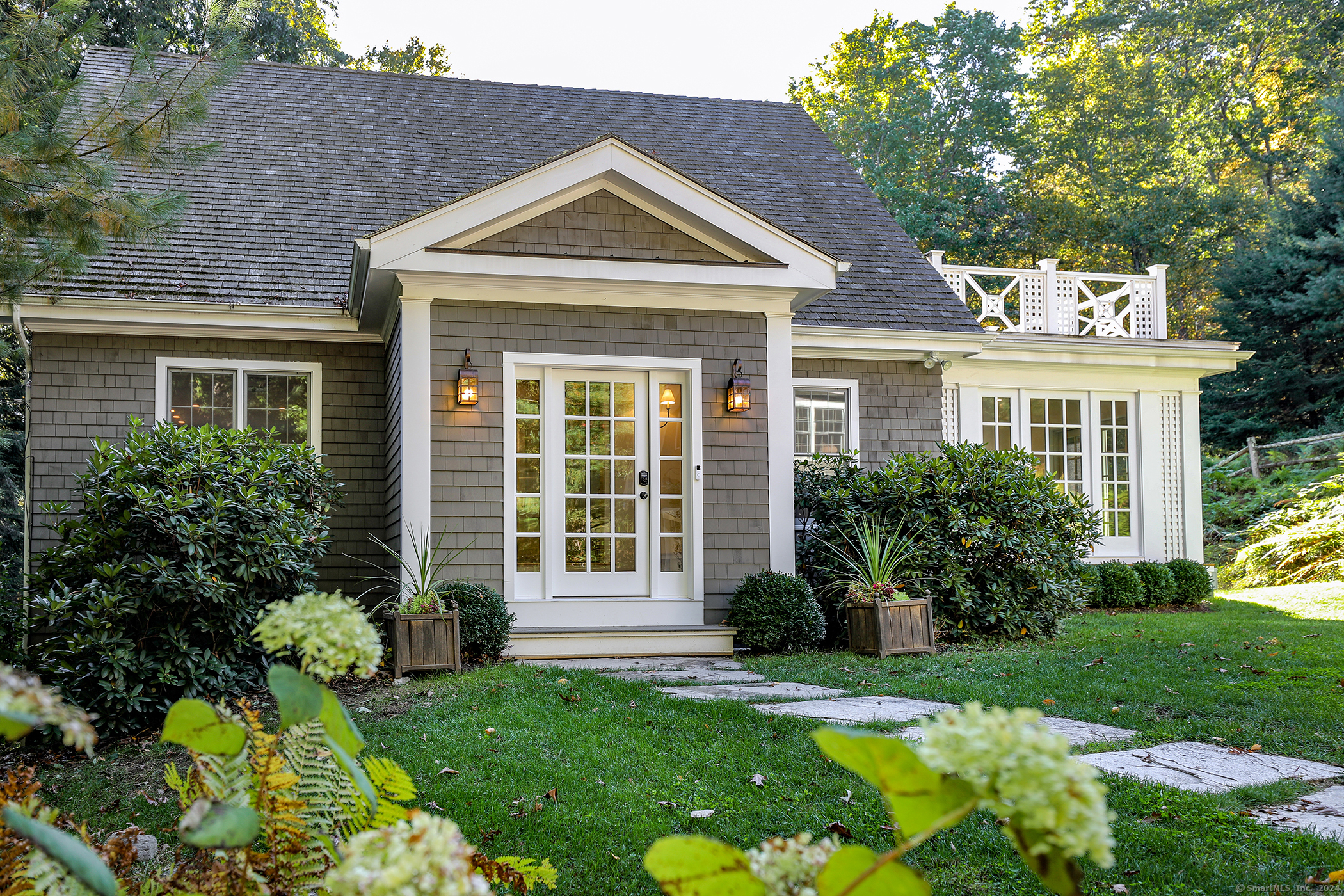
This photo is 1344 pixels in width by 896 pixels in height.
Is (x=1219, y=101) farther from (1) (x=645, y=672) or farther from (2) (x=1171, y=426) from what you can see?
(1) (x=645, y=672)

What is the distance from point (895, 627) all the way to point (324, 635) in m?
6.43

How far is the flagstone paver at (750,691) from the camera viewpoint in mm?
5410

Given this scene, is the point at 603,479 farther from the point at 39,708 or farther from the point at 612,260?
the point at 39,708

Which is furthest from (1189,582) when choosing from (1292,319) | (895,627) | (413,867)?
(413,867)

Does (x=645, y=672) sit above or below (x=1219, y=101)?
below

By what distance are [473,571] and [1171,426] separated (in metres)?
8.57

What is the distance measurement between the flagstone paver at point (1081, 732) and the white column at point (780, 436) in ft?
10.3

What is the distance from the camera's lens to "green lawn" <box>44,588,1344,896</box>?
2.91m

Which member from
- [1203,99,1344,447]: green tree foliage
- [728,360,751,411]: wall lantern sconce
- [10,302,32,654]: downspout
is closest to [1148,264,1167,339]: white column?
[728,360,751,411]: wall lantern sconce

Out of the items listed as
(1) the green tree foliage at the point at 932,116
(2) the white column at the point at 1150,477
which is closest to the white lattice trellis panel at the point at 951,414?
(2) the white column at the point at 1150,477

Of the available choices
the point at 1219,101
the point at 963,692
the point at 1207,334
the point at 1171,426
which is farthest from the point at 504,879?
the point at 1219,101

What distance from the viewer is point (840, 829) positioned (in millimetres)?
3137

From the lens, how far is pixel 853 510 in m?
7.99

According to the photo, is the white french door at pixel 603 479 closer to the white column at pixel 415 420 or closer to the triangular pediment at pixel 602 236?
the white column at pixel 415 420
